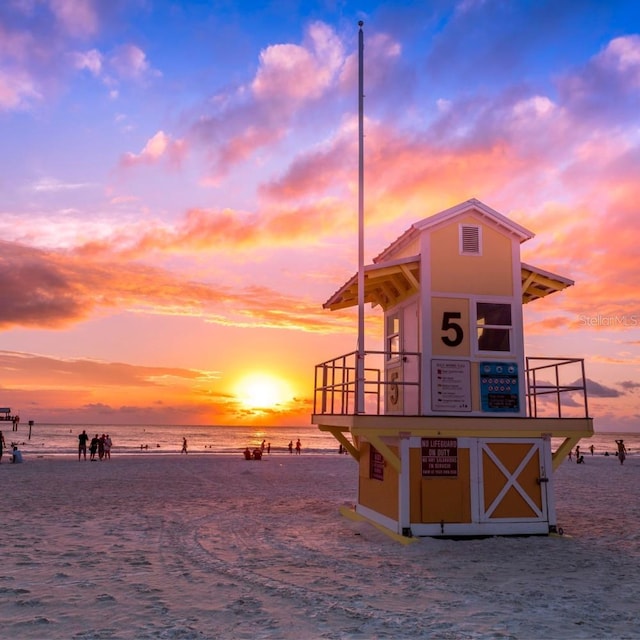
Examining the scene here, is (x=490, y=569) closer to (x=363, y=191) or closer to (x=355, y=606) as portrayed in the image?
(x=355, y=606)

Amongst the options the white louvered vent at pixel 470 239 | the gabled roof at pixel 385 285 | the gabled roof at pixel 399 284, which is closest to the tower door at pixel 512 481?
the gabled roof at pixel 399 284

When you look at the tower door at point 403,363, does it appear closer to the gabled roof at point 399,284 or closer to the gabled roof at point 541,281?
the gabled roof at point 399,284

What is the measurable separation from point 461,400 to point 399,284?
144 inches

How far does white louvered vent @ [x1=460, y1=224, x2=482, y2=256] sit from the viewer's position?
15.3 metres

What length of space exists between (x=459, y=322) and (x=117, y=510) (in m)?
11.5

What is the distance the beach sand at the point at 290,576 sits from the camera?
789cm

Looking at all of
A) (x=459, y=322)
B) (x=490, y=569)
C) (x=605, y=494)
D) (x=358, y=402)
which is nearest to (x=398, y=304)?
(x=459, y=322)

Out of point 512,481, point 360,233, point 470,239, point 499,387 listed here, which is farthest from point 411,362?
point 512,481

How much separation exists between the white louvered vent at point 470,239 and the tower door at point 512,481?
15.6 feet

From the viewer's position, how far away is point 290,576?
407 inches

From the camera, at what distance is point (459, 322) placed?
14.9 metres

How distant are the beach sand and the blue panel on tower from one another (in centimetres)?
306

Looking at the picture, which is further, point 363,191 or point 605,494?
point 605,494

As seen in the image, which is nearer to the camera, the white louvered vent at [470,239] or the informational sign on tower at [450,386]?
the informational sign on tower at [450,386]
